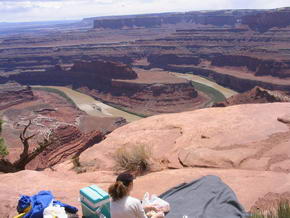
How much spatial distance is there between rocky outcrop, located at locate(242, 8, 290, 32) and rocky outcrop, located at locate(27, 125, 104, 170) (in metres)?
109

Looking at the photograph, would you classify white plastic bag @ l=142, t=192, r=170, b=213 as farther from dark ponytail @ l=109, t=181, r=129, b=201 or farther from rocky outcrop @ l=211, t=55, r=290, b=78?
rocky outcrop @ l=211, t=55, r=290, b=78

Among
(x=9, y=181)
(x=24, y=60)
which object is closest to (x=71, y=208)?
(x=9, y=181)

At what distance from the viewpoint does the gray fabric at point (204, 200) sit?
6129 millimetres

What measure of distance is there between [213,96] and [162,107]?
39.0 ft

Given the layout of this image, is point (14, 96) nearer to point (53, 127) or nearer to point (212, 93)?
point (53, 127)

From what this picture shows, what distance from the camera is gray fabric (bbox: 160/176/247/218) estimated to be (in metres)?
6.13

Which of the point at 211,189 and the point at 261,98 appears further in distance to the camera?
the point at 261,98

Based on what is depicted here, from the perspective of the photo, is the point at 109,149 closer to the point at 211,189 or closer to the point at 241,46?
the point at 211,189

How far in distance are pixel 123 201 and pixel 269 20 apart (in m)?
131

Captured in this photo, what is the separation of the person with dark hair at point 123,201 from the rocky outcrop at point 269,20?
4974 inches

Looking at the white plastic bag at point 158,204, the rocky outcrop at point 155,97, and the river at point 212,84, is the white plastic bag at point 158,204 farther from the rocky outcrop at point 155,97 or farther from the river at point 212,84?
the river at point 212,84

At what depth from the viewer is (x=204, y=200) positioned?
6.58 metres

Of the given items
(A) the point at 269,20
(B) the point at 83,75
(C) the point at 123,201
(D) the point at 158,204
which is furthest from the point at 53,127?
(A) the point at 269,20

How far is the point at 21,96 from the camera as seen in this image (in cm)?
6419
